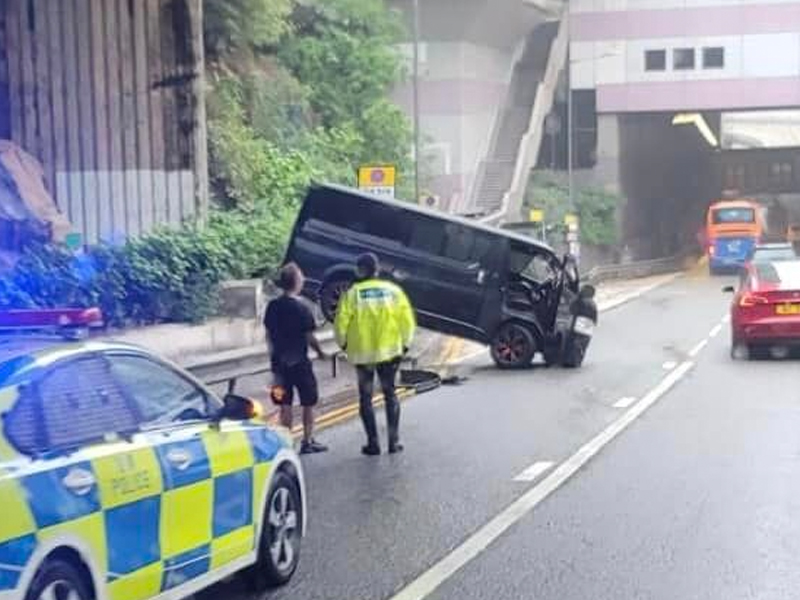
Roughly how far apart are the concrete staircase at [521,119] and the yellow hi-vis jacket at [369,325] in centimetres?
4485

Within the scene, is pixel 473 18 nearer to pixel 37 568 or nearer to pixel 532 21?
pixel 532 21

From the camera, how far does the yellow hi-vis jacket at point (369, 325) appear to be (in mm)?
12602

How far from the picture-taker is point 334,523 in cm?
984

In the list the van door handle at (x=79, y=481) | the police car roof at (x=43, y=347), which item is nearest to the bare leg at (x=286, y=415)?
the police car roof at (x=43, y=347)

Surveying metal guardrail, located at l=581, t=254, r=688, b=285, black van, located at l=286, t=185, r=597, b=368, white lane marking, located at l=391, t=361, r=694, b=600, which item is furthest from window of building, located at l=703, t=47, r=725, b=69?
white lane marking, located at l=391, t=361, r=694, b=600

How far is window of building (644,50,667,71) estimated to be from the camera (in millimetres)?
71625

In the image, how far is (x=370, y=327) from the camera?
1261 centimetres

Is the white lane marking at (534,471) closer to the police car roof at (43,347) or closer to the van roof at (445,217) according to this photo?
the police car roof at (43,347)

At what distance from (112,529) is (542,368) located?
16903 millimetres

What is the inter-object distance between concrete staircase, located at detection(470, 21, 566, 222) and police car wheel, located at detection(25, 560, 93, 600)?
51.8 metres

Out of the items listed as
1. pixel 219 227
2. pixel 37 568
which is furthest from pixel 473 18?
pixel 37 568

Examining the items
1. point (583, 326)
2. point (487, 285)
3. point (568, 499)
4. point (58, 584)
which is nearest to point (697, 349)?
point (583, 326)

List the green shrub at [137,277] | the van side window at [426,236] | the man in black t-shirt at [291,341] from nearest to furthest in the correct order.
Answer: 1. the man in black t-shirt at [291,341]
2. the green shrub at [137,277]
3. the van side window at [426,236]

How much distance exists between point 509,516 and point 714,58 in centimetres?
6345
